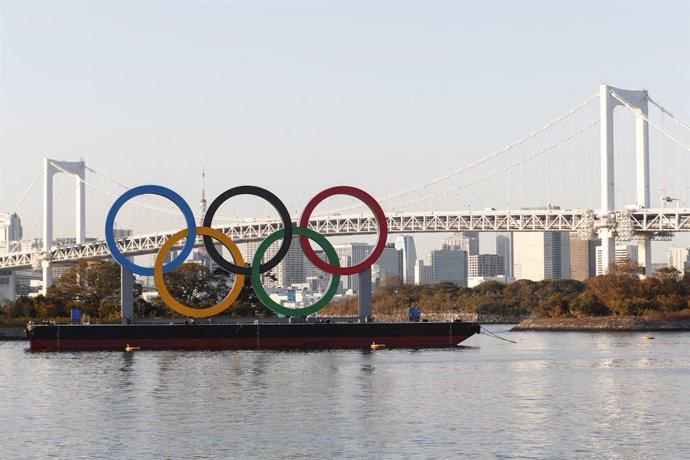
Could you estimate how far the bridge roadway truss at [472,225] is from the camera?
269 ft

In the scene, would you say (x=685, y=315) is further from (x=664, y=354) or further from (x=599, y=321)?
(x=664, y=354)

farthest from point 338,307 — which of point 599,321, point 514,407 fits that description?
point 514,407

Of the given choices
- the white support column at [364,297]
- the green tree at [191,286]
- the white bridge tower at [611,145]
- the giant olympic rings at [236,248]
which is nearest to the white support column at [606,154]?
the white bridge tower at [611,145]

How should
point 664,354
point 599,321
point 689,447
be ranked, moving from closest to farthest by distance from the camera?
point 689,447, point 664,354, point 599,321

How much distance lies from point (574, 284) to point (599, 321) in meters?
45.1

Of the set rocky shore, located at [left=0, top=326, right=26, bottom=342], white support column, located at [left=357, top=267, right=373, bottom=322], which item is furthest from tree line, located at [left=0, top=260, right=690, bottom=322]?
white support column, located at [left=357, top=267, right=373, bottom=322]

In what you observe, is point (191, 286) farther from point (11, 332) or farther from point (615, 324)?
point (615, 324)

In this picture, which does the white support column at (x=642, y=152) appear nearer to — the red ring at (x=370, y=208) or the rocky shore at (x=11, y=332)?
the red ring at (x=370, y=208)

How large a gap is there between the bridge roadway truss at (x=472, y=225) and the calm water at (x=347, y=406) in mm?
36679

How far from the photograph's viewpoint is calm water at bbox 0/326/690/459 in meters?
24.1

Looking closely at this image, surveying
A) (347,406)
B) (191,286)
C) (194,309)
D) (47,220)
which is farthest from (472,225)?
(347,406)

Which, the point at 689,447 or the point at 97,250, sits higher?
the point at 97,250

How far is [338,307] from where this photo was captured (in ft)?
406

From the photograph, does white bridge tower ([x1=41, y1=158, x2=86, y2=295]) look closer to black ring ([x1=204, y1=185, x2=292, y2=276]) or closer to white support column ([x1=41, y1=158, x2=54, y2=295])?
white support column ([x1=41, y1=158, x2=54, y2=295])
